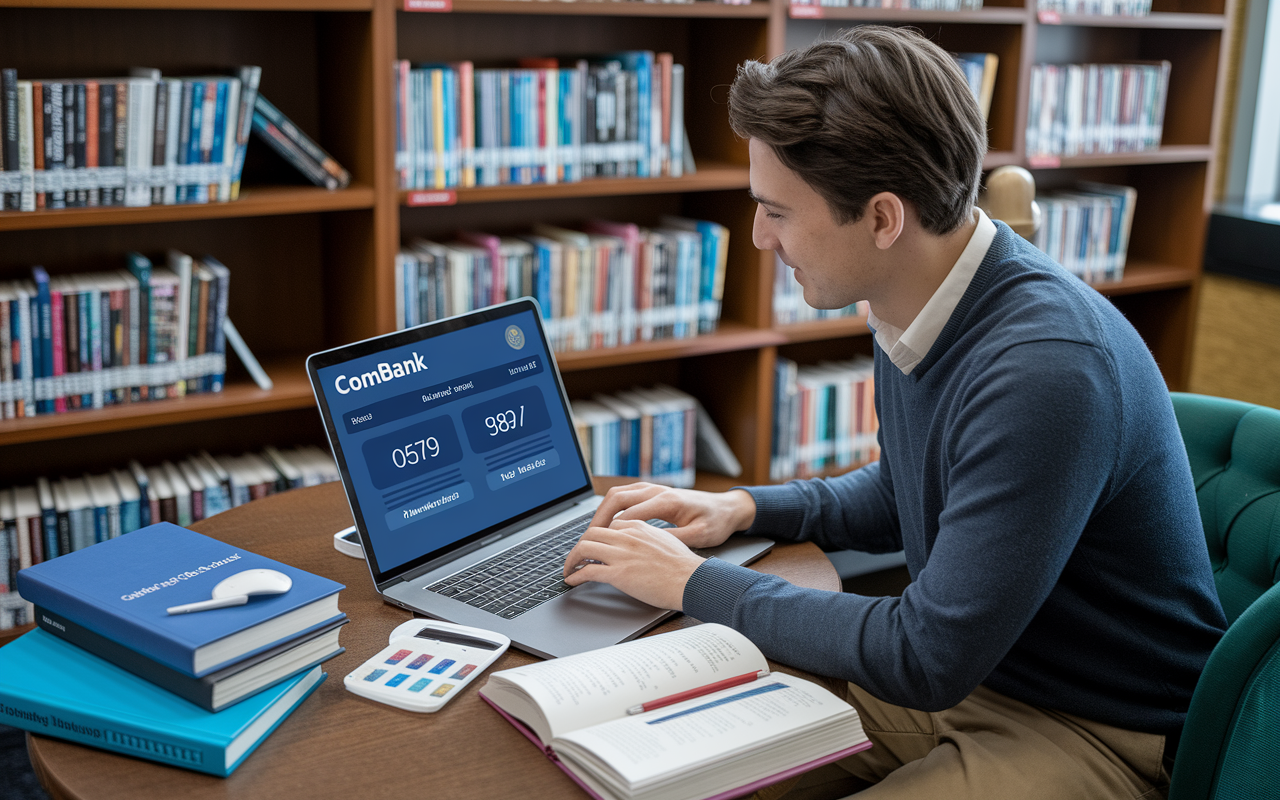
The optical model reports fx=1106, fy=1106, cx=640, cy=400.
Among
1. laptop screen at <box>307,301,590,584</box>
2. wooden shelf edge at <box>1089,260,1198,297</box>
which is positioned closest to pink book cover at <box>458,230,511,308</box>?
laptop screen at <box>307,301,590,584</box>

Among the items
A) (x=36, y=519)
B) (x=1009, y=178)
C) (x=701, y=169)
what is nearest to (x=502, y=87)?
(x=701, y=169)

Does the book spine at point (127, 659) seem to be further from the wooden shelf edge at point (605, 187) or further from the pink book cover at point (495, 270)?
the pink book cover at point (495, 270)

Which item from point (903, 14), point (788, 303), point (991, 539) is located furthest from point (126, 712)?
point (903, 14)

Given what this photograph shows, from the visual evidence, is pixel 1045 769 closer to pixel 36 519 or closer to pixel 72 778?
pixel 72 778

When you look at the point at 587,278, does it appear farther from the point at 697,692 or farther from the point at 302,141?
the point at 697,692

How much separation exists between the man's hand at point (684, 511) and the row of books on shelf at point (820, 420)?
1.48 meters

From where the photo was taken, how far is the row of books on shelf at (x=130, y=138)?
1988mm

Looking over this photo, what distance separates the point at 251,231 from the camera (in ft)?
8.21

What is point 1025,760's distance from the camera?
3.84ft

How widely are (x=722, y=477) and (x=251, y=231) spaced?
4.32 ft

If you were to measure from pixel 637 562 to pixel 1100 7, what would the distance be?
266 cm

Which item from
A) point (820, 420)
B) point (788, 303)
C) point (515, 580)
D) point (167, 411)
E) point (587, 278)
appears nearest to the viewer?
point (515, 580)

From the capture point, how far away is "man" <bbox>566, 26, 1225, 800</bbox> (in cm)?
103

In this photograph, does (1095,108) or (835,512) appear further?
(1095,108)
